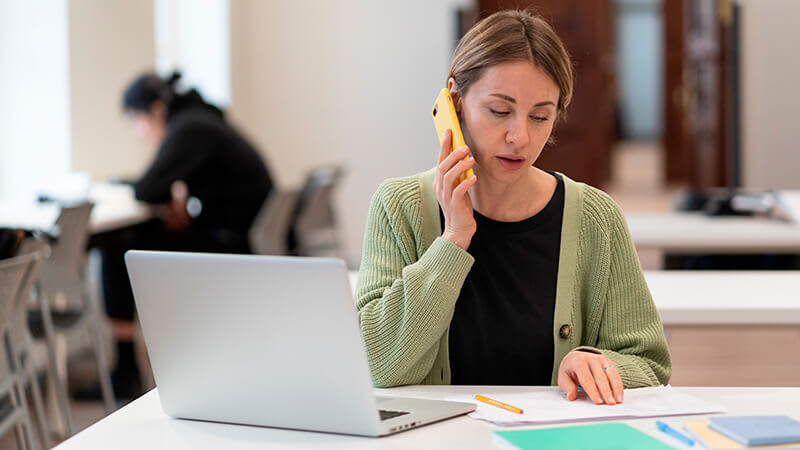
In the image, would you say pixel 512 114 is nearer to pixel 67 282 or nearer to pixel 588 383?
pixel 588 383

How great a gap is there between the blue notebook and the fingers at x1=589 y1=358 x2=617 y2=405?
155mm

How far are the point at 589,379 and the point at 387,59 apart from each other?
20.6 feet

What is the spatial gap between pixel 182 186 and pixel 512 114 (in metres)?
3.42

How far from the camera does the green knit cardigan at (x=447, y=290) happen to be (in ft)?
4.88

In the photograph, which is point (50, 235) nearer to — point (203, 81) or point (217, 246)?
point (217, 246)

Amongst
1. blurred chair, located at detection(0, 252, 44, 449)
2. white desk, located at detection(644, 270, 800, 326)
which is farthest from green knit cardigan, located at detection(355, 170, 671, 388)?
blurred chair, located at detection(0, 252, 44, 449)

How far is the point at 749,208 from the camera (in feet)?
12.1

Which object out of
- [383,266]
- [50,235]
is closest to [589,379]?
[383,266]

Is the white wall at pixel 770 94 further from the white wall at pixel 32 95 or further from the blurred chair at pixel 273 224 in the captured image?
the white wall at pixel 32 95

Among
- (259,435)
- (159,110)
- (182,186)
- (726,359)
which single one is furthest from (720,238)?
(159,110)

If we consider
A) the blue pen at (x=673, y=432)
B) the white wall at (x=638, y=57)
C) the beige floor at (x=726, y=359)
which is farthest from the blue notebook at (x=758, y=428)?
the white wall at (x=638, y=57)

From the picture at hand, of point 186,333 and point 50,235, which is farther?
point 50,235

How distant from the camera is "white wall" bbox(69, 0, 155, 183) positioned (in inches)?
203

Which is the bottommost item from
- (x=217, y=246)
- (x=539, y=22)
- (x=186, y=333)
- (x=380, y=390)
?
(x=217, y=246)
